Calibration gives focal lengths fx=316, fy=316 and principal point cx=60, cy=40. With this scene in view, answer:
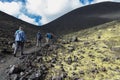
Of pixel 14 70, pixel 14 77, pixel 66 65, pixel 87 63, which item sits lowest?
pixel 14 77

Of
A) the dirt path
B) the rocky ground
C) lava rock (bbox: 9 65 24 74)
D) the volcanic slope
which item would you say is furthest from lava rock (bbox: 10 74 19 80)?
the volcanic slope

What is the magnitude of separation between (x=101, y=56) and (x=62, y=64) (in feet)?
13.9

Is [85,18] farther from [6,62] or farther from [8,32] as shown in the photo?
[6,62]

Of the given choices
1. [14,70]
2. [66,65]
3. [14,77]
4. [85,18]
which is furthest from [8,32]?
[85,18]

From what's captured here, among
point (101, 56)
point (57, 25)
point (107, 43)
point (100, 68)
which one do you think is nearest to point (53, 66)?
point (100, 68)

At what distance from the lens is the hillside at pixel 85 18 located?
105 meters

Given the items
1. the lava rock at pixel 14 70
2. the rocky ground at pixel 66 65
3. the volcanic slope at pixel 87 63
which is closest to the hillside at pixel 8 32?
the rocky ground at pixel 66 65

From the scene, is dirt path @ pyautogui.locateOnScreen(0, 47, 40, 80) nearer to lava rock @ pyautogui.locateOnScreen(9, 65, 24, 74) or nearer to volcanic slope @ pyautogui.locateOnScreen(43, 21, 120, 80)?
lava rock @ pyautogui.locateOnScreen(9, 65, 24, 74)

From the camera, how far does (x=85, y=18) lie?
120438mm

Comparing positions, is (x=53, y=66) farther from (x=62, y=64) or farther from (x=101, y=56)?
(x=101, y=56)

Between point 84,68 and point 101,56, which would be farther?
point 101,56

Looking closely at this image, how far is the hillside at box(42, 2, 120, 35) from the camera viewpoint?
346 feet

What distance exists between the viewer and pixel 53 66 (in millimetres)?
24203

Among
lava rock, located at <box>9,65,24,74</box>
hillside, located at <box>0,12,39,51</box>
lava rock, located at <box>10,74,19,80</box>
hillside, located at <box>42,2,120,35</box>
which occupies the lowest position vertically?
lava rock, located at <box>10,74,19,80</box>
